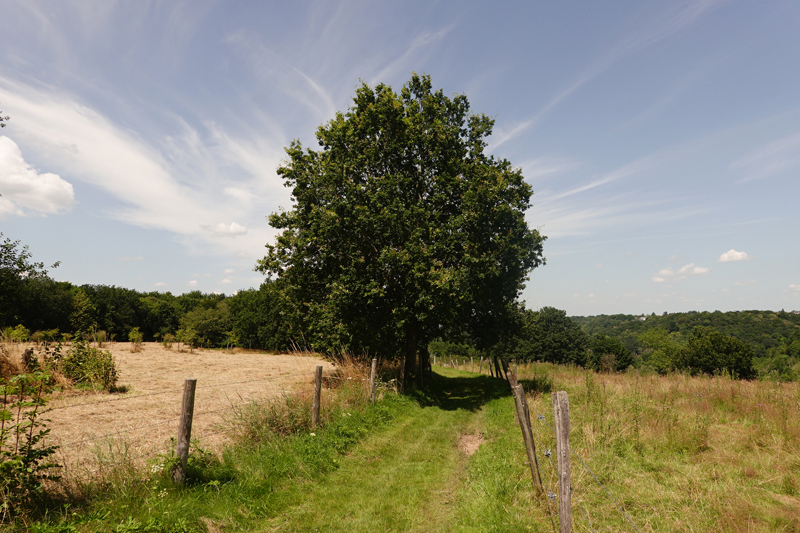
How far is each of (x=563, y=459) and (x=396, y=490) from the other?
13.0 feet

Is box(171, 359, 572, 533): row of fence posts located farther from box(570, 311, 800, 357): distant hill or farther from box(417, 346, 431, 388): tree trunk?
box(570, 311, 800, 357): distant hill

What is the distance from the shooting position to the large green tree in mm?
14938

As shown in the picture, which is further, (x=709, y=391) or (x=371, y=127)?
(x=371, y=127)

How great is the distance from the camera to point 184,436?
614 cm

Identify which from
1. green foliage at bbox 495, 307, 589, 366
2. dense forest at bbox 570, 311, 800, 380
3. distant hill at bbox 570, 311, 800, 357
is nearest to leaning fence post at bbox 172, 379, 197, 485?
green foliage at bbox 495, 307, 589, 366

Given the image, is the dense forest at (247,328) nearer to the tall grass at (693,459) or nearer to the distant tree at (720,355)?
the distant tree at (720,355)

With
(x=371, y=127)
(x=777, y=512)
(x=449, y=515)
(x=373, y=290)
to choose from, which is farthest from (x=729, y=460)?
(x=371, y=127)

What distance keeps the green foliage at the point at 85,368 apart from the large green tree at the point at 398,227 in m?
7.20

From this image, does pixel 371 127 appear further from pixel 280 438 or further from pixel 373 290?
pixel 280 438

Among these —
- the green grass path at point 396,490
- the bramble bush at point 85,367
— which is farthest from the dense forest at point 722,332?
the bramble bush at point 85,367

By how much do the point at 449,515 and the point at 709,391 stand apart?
11999mm

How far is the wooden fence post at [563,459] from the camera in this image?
4.34 metres

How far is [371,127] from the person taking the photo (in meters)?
17.2

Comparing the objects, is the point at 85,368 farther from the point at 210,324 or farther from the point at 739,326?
the point at 739,326
